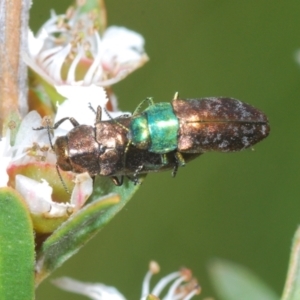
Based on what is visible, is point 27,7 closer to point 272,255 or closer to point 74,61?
point 74,61

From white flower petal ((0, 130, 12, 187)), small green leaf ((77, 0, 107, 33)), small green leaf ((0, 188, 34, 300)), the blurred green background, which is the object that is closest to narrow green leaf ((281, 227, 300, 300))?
small green leaf ((0, 188, 34, 300))

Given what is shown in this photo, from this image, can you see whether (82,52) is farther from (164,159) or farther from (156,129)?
(164,159)

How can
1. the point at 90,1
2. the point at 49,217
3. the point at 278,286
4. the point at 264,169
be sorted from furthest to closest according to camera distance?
1. the point at 264,169
2. the point at 278,286
3. the point at 90,1
4. the point at 49,217

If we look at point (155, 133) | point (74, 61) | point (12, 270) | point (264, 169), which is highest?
point (74, 61)

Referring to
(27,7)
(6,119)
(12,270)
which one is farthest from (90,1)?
(12,270)

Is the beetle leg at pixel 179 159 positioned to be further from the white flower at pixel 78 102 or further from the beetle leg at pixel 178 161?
the white flower at pixel 78 102

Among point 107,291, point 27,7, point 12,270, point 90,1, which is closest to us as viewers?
point 12,270

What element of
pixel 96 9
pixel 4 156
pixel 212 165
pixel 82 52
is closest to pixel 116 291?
pixel 4 156
